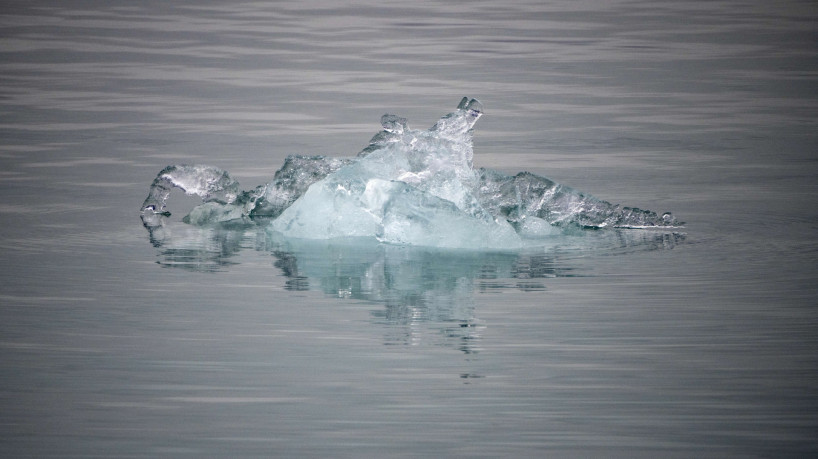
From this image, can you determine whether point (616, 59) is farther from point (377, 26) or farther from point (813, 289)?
point (813, 289)

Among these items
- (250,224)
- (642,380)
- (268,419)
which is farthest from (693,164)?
(268,419)

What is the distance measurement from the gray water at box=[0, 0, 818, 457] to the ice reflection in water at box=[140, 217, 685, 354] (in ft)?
0.14

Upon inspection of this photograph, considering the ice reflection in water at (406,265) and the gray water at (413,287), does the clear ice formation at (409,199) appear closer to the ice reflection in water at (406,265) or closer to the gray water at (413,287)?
the ice reflection in water at (406,265)

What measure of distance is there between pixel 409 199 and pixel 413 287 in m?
2.07

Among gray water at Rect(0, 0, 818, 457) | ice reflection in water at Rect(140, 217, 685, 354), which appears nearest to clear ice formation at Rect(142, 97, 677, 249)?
ice reflection in water at Rect(140, 217, 685, 354)

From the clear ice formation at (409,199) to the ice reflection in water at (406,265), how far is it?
0.22m

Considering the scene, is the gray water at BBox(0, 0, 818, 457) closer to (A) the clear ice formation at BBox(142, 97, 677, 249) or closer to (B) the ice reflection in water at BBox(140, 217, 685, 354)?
(B) the ice reflection in water at BBox(140, 217, 685, 354)

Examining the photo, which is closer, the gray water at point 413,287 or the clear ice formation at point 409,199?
the gray water at point 413,287

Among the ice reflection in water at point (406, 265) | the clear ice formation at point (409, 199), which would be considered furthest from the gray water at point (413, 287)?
the clear ice formation at point (409, 199)

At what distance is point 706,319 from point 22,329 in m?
4.70

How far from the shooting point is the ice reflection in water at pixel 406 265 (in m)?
10.8

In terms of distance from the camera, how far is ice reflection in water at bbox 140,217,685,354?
10812 millimetres

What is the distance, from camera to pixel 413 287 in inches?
465

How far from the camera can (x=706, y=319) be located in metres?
10.7
